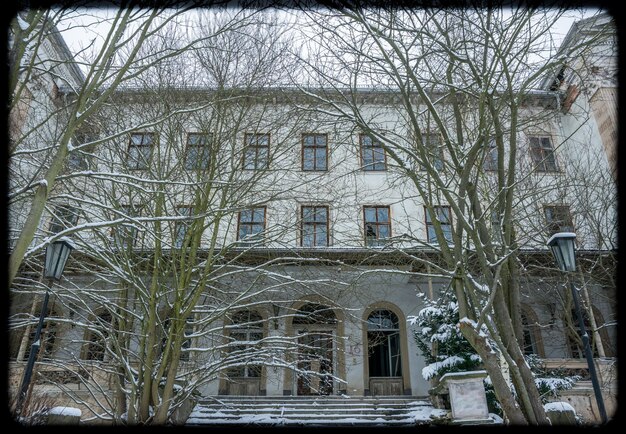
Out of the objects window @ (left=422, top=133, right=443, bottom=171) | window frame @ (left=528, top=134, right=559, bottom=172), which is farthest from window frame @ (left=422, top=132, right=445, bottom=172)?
window frame @ (left=528, top=134, right=559, bottom=172)

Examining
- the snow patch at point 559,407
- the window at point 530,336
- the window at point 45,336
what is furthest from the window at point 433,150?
the window at point 530,336

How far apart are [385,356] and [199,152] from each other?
9.98 meters

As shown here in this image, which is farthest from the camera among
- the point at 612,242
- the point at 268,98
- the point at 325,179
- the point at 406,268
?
the point at 325,179

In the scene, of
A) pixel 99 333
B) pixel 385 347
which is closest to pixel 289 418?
pixel 385 347

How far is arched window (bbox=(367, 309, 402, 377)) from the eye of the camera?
15.3 m

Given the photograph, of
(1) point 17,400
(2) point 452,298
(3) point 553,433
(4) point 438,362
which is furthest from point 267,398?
(3) point 553,433

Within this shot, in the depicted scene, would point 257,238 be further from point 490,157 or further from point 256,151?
point 490,157

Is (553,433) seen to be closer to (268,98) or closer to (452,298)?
(268,98)

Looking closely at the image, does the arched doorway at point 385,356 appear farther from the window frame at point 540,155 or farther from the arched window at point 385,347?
the window frame at point 540,155

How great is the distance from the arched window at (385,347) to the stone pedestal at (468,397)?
16.0 feet

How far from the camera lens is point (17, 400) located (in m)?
4.91

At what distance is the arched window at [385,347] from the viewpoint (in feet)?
50.3

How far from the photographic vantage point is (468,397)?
988 centimetres

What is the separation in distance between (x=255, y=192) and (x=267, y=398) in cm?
715
